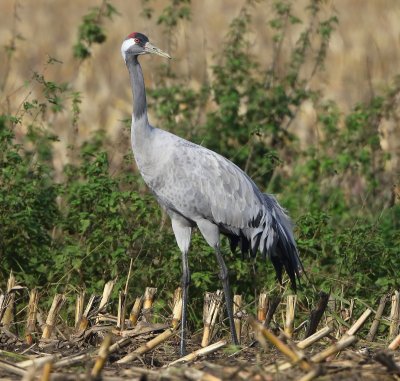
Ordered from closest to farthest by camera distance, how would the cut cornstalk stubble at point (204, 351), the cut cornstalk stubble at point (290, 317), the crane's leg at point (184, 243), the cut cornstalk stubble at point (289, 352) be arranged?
the cut cornstalk stubble at point (289, 352)
the cut cornstalk stubble at point (204, 351)
the cut cornstalk stubble at point (290, 317)
the crane's leg at point (184, 243)

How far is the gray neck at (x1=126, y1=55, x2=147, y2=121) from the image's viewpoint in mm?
5727

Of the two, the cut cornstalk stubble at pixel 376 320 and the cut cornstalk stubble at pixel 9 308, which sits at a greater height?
the cut cornstalk stubble at pixel 9 308

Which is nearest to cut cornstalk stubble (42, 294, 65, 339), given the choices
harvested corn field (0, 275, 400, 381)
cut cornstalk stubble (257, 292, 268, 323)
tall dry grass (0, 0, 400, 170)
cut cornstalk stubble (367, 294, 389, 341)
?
harvested corn field (0, 275, 400, 381)

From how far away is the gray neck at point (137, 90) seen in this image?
5727mm

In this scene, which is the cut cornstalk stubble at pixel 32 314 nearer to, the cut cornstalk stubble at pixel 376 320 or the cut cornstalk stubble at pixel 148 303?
the cut cornstalk stubble at pixel 148 303

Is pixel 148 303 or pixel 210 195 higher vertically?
pixel 210 195

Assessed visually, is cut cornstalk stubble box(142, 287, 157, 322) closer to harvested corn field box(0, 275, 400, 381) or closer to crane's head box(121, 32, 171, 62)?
harvested corn field box(0, 275, 400, 381)

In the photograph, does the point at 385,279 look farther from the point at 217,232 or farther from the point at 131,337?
the point at 131,337

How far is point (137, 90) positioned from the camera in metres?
5.79

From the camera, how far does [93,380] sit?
381cm

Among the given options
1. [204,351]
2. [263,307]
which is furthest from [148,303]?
[204,351]

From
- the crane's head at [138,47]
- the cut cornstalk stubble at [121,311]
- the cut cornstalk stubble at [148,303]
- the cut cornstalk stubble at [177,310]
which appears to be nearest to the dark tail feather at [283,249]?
the cut cornstalk stubble at [177,310]

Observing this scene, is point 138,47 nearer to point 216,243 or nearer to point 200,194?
point 200,194

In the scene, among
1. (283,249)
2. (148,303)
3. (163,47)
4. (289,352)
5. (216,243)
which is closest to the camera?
(289,352)
